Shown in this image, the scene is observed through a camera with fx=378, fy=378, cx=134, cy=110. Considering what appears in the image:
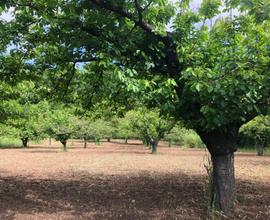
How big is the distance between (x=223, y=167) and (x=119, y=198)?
8.47 feet

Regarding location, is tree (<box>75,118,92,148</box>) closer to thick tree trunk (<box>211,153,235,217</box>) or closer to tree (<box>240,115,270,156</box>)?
tree (<box>240,115,270,156</box>)

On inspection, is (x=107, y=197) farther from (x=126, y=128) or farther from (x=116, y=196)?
(x=126, y=128)

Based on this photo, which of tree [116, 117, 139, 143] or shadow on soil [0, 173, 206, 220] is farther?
tree [116, 117, 139, 143]

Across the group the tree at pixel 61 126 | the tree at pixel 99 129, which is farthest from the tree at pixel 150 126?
the tree at pixel 61 126

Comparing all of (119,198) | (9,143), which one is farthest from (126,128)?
(119,198)

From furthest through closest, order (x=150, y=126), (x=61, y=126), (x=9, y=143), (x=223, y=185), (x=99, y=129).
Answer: (x=9, y=143) < (x=99, y=129) < (x=61, y=126) < (x=150, y=126) < (x=223, y=185)

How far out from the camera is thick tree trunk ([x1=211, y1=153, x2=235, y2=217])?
21.7 ft

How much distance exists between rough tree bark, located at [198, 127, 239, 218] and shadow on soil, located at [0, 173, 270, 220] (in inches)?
12.2

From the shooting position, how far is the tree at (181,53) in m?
5.29

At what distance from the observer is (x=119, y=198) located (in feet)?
26.8

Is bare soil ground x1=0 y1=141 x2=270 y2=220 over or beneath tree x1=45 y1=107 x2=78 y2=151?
beneath

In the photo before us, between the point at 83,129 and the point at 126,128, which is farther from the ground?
Answer: the point at 126,128

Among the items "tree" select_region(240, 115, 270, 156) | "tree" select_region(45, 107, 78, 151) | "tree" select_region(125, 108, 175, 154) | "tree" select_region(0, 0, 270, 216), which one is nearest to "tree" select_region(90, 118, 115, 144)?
"tree" select_region(45, 107, 78, 151)

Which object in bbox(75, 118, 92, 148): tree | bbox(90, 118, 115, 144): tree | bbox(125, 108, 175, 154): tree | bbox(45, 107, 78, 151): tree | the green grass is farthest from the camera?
the green grass
